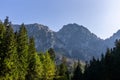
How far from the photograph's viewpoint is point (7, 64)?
189 feet

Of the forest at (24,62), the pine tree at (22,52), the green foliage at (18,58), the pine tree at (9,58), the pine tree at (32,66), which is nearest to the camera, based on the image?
the pine tree at (9,58)

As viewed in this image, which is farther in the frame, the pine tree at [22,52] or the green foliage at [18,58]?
the pine tree at [22,52]

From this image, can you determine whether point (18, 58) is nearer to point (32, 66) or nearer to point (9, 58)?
point (9, 58)

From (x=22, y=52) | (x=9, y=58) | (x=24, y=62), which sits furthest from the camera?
(x=24, y=62)

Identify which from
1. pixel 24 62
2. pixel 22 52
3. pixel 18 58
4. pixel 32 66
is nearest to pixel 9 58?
pixel 18 58

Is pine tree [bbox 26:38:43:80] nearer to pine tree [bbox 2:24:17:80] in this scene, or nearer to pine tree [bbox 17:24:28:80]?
pine tree [bbox 17:24:28:80]

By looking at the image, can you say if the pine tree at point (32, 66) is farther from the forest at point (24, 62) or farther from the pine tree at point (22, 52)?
the pine tree at point (22, 52)

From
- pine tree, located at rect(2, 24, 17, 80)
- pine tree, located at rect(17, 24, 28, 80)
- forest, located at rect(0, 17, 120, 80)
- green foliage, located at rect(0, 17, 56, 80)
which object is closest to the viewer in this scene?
pine tree, located at rect(2, 24, 17, 80)

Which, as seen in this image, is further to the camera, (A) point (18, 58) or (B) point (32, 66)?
(B) point (32, 66)

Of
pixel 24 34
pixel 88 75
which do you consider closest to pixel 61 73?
pixel 88 75

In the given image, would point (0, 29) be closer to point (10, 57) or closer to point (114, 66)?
point (10, 57)

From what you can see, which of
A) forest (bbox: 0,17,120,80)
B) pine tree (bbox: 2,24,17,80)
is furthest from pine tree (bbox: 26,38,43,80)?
pine tree (bbox: 2,24,17,80)

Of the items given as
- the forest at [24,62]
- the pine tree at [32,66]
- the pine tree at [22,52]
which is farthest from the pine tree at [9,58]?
the pine tree at [32,66]

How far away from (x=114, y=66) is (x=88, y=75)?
30313 millimetres
